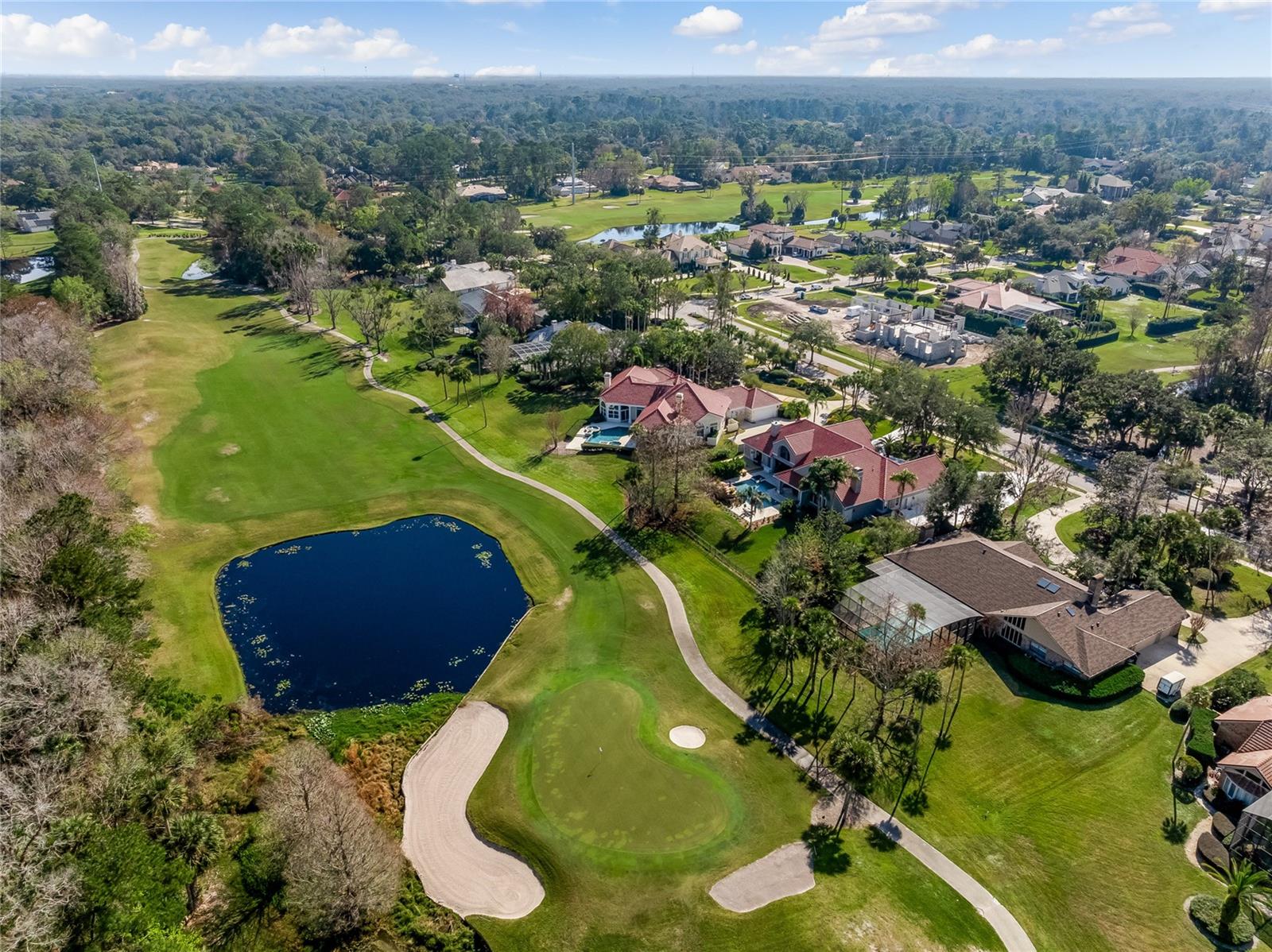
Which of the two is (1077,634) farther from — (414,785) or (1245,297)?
(1245,297)

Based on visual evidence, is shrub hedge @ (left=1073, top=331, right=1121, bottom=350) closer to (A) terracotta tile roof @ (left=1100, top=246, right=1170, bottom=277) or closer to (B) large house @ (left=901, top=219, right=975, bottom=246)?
(A) terracotta tile roof @ (left=1100, top=246, right=1170, bottom=277)

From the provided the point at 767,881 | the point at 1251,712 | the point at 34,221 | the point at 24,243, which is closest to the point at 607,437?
the point at 767,881

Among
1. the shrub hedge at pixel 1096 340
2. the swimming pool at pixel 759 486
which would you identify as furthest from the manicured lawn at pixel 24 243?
the shrub hedge at pixel 1096 340

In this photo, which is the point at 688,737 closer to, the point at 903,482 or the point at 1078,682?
the point at 1078,682

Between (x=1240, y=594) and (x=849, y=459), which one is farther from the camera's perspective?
(x=849, y=459)

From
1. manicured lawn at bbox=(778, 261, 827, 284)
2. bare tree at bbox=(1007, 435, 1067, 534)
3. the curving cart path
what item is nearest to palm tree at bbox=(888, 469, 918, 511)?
bare tree at bbox=(1007, 435, 1067, 534)

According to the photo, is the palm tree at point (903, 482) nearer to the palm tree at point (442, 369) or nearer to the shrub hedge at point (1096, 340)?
the palm tree at point (442, 369)

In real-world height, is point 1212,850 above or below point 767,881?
above
